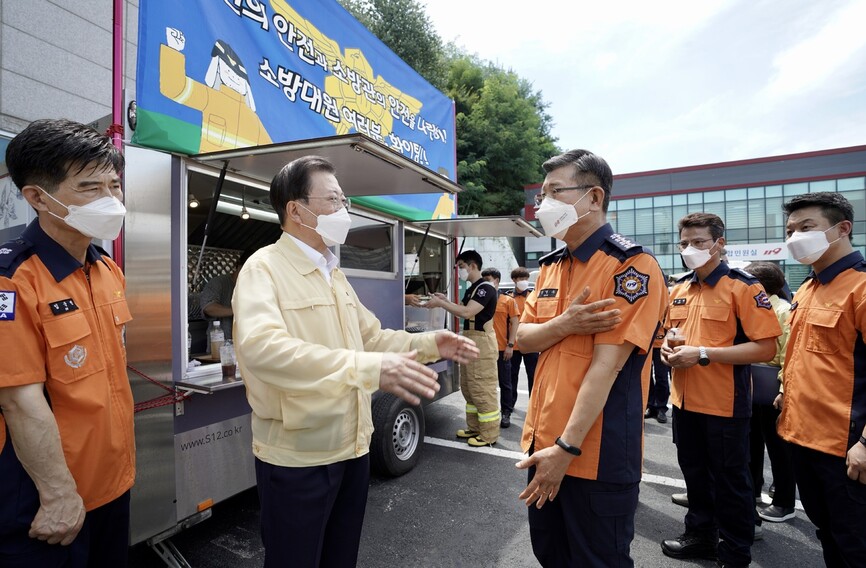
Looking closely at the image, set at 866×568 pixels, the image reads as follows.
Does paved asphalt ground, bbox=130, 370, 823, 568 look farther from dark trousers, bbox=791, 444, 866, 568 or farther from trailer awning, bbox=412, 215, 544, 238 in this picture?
trailer awning, bbox=412, 215, 544, 238

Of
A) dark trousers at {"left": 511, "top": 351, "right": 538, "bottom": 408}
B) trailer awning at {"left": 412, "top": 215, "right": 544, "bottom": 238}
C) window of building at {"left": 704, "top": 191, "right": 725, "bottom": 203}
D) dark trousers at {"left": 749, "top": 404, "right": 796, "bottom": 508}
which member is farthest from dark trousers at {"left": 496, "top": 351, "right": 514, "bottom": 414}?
window of building at {"left": 704, "top": 191, "right": 725, "bottom": 203}

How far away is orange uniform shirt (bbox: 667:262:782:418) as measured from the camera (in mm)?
2570

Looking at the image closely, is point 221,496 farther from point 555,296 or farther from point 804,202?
point 804,202

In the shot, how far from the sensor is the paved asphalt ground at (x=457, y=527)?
2.84 meters

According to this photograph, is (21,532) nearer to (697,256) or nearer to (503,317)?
(697,256)

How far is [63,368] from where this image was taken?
1.44 meters

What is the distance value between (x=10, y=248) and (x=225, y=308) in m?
2.57

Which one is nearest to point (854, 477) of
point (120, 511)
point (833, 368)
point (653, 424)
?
point (833, 368)

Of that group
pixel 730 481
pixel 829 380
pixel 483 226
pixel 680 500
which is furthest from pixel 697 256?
pixel 483 226

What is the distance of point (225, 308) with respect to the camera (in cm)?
395

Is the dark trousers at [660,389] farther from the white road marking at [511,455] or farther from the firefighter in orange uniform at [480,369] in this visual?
the firefighter in orange uniform at [480,369]

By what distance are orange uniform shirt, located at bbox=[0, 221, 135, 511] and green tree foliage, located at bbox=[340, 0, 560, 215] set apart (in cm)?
1822

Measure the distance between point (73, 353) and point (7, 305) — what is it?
0.75 ft

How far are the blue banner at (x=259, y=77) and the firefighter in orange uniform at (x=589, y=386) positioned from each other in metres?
2.10
